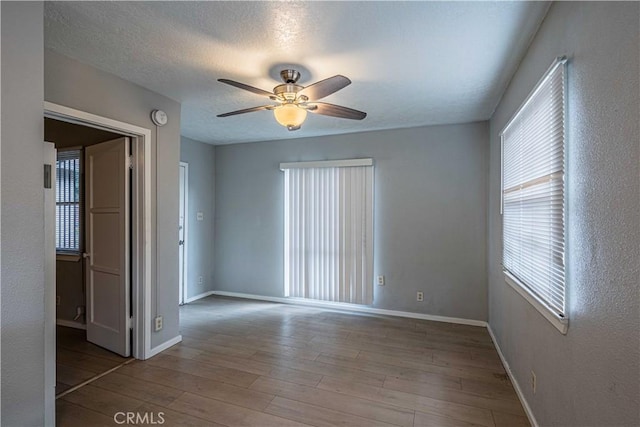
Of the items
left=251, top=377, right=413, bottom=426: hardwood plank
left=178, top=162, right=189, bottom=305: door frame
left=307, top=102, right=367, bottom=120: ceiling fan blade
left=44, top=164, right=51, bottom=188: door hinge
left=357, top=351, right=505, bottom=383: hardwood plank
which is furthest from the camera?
→ left=178, top=162, right=189, bottom=305: door frame

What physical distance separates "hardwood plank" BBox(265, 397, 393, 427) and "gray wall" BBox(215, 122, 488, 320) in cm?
218

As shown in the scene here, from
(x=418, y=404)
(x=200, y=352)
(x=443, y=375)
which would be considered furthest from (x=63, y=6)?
(x=443, y=375)

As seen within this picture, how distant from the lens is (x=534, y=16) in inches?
67.1

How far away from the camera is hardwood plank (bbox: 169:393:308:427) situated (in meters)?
1.99

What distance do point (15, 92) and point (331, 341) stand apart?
121 inches

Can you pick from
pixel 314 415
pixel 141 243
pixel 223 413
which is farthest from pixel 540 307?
pixel 141 243

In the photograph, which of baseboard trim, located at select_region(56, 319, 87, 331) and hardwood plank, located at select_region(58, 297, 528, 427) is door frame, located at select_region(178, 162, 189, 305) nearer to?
hardwood plank, located at select_region(58, 297, 528, 427)

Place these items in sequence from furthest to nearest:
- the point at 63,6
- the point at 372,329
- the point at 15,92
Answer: the point at 372,329
the point at 63,6
the point at 15,92

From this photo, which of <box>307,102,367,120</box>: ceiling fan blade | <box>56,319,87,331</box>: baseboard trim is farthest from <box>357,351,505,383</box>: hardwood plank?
<box>56,319,87,331</box>: baseboard trim

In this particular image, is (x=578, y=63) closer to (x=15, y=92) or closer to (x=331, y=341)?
(x=15, y=92)

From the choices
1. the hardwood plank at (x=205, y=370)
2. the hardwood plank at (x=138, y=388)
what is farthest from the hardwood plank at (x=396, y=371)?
the hardwood plank at (x=138, y=388)

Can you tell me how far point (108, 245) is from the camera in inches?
116

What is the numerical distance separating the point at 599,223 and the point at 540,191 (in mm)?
716

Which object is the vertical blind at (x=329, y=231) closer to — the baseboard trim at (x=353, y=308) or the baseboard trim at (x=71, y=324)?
the baseboard trim at (x=353, y=308)
